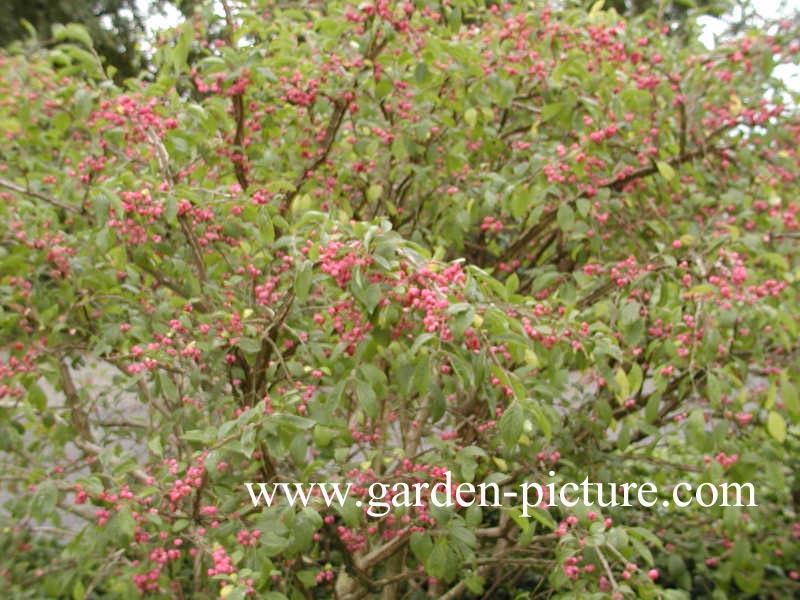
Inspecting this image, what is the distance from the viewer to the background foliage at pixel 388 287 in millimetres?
2484

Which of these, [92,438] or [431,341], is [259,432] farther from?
[92,438]

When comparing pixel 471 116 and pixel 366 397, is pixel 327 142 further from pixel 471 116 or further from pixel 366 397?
pixel 366 397

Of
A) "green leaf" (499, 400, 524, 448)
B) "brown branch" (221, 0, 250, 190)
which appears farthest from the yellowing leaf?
"green leaf" (499, 400, 524, 448)

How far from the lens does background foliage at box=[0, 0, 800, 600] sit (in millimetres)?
2484

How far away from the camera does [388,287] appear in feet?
6.97

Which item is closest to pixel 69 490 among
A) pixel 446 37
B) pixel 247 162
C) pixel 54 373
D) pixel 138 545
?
pixel 138 545

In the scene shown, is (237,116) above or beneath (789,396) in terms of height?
above

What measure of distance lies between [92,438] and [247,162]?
127 centimetres

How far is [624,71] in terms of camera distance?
11.6ft

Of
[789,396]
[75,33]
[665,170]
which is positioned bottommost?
[789,396]

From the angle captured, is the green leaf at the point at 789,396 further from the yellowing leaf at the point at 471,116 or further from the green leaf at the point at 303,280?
the green leaf at the point at 303,280

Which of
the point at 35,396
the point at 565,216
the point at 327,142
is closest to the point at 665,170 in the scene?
the point at 565,216

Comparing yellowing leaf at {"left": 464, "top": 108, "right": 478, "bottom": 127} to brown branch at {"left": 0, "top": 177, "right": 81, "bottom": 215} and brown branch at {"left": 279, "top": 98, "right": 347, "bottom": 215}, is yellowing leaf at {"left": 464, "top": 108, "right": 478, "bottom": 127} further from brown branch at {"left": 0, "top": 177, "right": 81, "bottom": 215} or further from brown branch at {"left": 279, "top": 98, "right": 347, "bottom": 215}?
brown branch at {"left": 0, "top": 177, "right": 81, "bottom": 215}

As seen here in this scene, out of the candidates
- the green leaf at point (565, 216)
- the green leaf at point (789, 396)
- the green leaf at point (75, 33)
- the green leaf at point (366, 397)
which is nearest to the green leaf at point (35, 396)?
the green leaf at point (75, 33)
